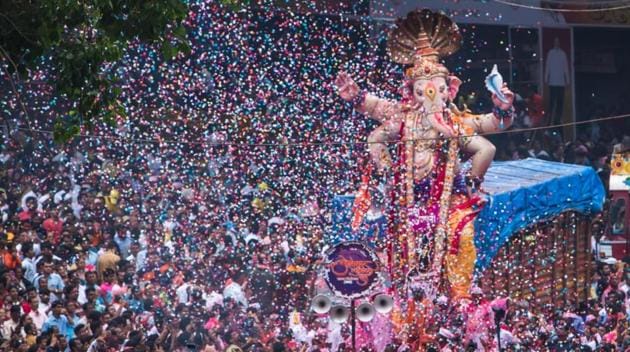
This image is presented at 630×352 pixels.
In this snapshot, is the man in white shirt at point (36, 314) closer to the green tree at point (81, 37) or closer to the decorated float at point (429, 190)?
the green tree at point (81, 37)

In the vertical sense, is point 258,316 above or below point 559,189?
below

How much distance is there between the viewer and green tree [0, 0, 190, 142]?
12156mm

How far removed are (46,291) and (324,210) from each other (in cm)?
434

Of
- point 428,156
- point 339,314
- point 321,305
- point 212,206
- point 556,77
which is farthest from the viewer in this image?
point 556,77

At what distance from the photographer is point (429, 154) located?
1933cm

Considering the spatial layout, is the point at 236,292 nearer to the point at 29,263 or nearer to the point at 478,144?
the point at 29,263

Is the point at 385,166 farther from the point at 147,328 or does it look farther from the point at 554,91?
the point at 554,91

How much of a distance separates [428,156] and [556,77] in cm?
971

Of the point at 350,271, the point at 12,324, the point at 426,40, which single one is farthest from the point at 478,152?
the point at 12,324

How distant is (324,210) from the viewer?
2008 centimetres

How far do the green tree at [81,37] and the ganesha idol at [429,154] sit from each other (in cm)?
661

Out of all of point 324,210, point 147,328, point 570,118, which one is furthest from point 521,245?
point 570,118

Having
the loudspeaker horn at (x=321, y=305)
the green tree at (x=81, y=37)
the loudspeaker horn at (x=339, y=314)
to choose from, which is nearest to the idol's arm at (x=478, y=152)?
the loudspeaker horn at (x=339, y=314)

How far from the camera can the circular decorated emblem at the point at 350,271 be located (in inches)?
652
